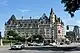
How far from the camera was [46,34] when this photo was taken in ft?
622

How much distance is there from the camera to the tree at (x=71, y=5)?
40.2m

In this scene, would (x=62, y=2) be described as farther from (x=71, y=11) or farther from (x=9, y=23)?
(x=9, y=23)

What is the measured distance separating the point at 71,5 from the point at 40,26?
14945 centimetres

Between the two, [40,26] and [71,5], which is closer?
[71,5]

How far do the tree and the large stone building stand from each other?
143 metres

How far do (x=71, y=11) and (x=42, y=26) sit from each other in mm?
147149

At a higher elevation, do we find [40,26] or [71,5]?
[40,26]

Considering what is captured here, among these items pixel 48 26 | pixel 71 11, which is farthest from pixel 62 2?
pixel 48 26

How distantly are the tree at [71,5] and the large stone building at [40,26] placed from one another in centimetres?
14272

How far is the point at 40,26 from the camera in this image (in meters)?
190

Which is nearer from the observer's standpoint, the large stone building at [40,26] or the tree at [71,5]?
the tree at [71,5]

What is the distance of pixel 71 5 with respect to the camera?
40.9 metres

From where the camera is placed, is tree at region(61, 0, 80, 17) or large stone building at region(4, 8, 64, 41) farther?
large stone building at region(4, 8, 64, 41)

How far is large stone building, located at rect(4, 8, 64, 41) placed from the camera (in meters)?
188
